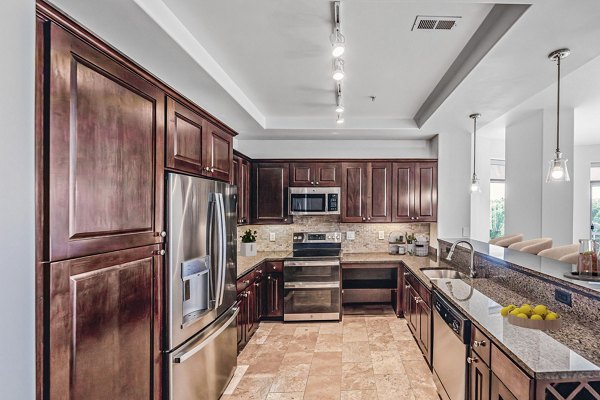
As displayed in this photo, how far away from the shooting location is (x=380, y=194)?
16.2 ft

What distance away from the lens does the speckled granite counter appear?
12.3ft

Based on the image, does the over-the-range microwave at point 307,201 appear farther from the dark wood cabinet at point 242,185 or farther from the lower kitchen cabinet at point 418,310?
the lower kitchen cabinet at point 418,310

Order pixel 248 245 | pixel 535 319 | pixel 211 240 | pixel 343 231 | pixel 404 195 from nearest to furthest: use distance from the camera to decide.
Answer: pixel 535 319 < pixel 211 240 < pixel 248 245 < pixel 404 195 < pixel 343 231

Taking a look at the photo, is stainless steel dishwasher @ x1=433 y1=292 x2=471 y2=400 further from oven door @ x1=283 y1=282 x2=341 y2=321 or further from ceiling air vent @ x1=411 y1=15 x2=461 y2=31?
ceiling air vent @ x1=411 y1=15 x2=461 y2=31

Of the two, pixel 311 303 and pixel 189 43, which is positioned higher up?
pixel 189 43

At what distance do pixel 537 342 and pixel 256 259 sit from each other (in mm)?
3249

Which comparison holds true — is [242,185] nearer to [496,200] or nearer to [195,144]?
[195,144]

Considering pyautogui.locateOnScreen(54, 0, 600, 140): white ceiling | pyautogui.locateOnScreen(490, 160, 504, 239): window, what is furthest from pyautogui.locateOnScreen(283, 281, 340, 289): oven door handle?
pyautogui.locateOnScreen(490, 160, 504, 239): window

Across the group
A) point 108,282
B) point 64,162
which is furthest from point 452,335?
point 64,162

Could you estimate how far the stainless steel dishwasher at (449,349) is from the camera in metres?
2.14

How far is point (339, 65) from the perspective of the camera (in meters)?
2.29

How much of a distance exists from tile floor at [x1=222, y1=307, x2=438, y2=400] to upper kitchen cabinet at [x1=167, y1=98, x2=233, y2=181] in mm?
1866

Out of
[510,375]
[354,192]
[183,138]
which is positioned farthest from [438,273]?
[183,138]

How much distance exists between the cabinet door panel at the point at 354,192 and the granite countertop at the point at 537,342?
2.54 meters
